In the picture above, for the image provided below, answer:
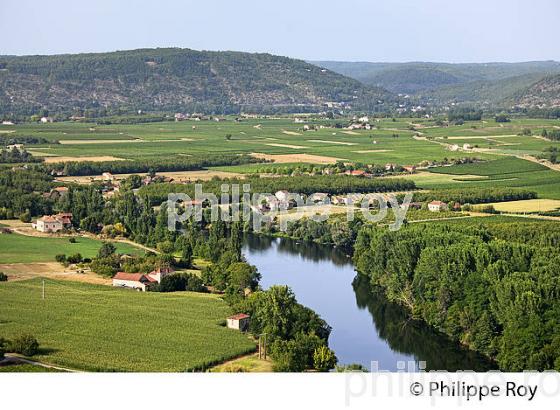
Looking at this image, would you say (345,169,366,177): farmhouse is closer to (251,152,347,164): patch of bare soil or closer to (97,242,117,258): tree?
(251,152,347,164): patch of bare soil

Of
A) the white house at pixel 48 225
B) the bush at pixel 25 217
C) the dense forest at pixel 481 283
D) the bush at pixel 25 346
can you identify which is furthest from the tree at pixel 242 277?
the bush at pixel 25 217

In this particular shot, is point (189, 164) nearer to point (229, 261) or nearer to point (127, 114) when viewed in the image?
point (229, 261)

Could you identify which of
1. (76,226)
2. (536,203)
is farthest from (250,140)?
(76,226)

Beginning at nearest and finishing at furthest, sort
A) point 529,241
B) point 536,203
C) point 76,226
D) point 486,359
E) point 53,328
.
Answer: point 53,328, point 486,359, point 529,241, point 76,226, point 536,203

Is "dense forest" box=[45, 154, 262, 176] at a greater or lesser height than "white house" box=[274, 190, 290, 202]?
greater

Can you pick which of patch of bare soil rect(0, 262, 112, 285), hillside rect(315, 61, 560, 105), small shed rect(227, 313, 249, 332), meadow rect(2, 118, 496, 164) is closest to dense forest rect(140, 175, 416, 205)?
meadow rect(2, 118, 496, 164)

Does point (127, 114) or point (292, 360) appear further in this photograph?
point (127, 114)

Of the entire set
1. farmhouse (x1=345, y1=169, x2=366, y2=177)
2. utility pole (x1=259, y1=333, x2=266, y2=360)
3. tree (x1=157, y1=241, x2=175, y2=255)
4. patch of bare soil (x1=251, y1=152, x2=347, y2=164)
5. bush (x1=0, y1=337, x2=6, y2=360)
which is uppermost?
bush (x1=0, y1=337, x2=6, y2=360)
